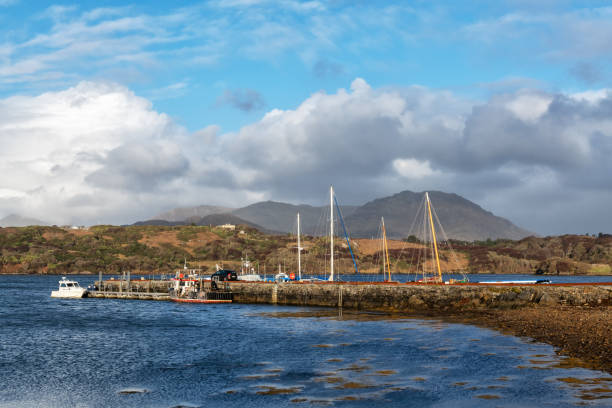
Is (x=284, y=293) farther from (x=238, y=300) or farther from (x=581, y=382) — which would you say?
(x=581, y=382)

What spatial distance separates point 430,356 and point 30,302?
311 feet

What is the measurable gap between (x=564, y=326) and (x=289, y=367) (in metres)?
27.1

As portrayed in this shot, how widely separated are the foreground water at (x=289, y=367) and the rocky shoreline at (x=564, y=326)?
174 centimetres

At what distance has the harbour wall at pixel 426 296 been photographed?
71.2 m

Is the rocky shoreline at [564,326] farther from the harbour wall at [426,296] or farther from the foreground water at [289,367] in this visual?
the harbour wall at [426,296]

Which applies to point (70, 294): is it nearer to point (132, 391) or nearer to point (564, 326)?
point (132, 391)

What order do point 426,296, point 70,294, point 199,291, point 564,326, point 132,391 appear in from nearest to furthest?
1. point 132,391
2. point 564,326
3. point 426,296
4. point 199,291
5. point 70,294

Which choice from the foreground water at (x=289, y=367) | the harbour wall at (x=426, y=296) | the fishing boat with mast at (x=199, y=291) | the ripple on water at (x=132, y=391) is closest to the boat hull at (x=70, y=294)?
the fishing boat with mast at (x=199, y=291)

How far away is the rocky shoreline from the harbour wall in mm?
2742

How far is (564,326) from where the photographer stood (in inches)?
2031

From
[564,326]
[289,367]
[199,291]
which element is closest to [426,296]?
[564,326]

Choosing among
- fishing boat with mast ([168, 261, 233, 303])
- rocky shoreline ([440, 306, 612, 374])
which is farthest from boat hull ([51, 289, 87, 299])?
rocky shoreline ([440, 306, 612, 374])

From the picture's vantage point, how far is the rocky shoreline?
39.1 m

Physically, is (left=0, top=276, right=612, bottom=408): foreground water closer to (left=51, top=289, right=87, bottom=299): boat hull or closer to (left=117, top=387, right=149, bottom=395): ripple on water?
(left=117, top=387, right=149, bottom=395): ripple on water
